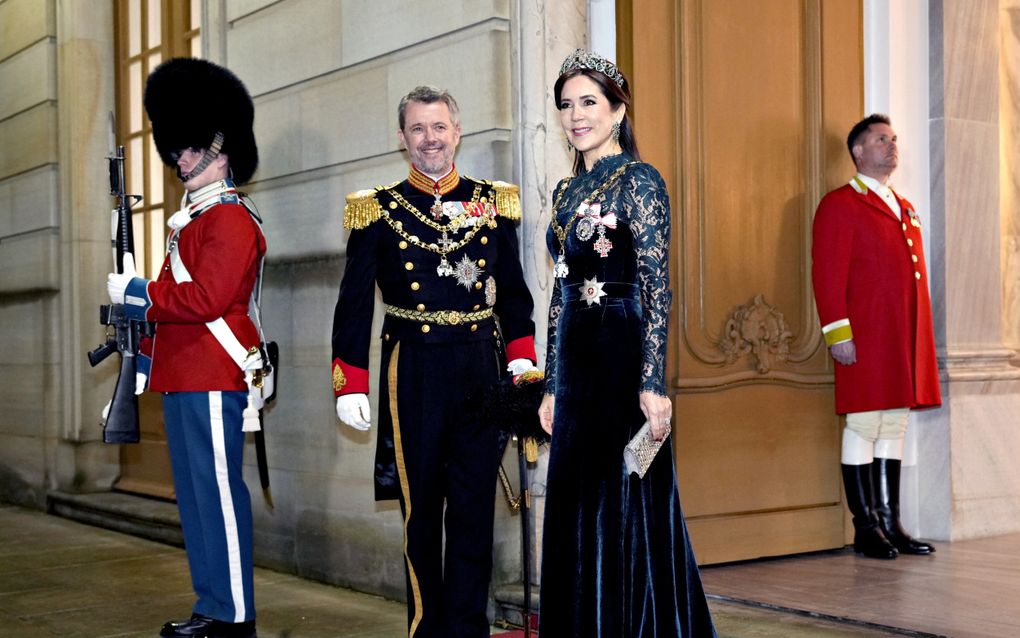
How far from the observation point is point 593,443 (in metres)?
3.48

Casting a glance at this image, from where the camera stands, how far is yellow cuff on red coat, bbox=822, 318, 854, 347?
593 cm

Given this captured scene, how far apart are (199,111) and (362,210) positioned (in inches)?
38.3

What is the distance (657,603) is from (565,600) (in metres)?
0.24

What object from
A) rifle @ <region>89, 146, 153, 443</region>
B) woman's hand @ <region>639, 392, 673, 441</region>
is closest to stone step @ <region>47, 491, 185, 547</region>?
rifle @ <region>89, 146, 153, 443</region>

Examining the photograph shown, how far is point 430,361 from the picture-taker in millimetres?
4172

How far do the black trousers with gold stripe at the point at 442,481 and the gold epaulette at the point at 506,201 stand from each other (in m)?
0.50

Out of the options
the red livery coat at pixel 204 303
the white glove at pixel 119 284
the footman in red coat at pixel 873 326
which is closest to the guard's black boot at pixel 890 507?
the footman in red coat at pixel 873 326

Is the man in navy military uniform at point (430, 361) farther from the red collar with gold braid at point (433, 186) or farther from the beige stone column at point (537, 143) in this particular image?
the beige stone column at point (537, 143)

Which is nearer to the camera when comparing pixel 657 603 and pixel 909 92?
pixel 657 603

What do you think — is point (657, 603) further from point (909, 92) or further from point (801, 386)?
point (909, 92)

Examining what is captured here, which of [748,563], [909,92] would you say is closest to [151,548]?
[748,563]

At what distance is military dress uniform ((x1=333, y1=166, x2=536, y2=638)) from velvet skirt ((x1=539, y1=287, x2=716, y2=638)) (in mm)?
648

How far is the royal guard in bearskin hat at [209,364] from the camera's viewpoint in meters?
4.58

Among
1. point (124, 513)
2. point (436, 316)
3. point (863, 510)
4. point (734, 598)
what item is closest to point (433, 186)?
point (436, 316)
